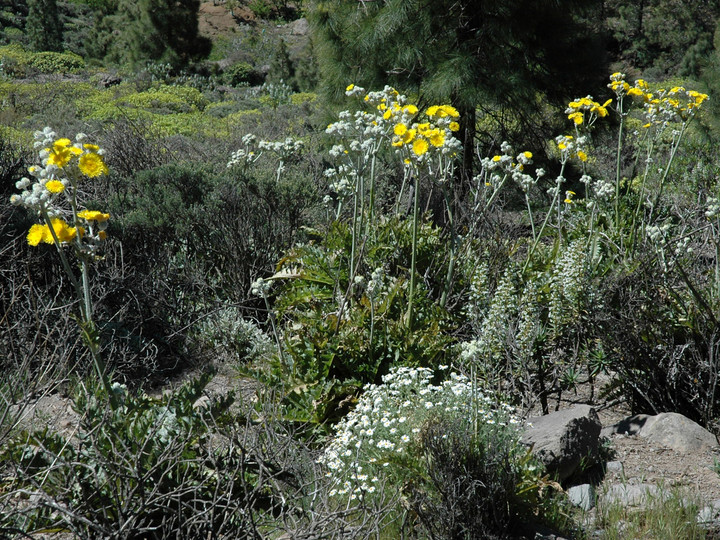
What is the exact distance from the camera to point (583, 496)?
2812mm

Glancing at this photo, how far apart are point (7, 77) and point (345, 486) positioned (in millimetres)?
23072

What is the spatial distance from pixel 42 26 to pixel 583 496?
3049 centimetres

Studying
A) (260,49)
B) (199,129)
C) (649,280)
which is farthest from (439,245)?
(260,49)

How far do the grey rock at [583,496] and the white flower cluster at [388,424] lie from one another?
15.3 inches

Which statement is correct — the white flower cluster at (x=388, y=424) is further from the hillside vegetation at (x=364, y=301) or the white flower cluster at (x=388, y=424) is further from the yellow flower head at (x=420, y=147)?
the yellow flower head at (x=420, y=147)

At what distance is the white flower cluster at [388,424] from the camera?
2697 millimetres

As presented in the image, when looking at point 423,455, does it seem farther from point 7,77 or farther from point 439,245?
point 7,77

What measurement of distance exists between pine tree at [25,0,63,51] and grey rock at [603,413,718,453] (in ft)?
98.0

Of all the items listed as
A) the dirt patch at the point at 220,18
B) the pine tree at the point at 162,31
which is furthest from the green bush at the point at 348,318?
the dirt patch at the point at 220,18

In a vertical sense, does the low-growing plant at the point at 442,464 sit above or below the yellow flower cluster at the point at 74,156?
below

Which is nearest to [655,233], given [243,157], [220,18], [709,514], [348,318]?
[709,514]

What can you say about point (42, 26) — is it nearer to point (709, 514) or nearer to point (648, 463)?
point (648, 463)

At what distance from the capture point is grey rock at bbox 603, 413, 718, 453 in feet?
10.3

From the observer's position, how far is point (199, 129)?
1370 centimetres
